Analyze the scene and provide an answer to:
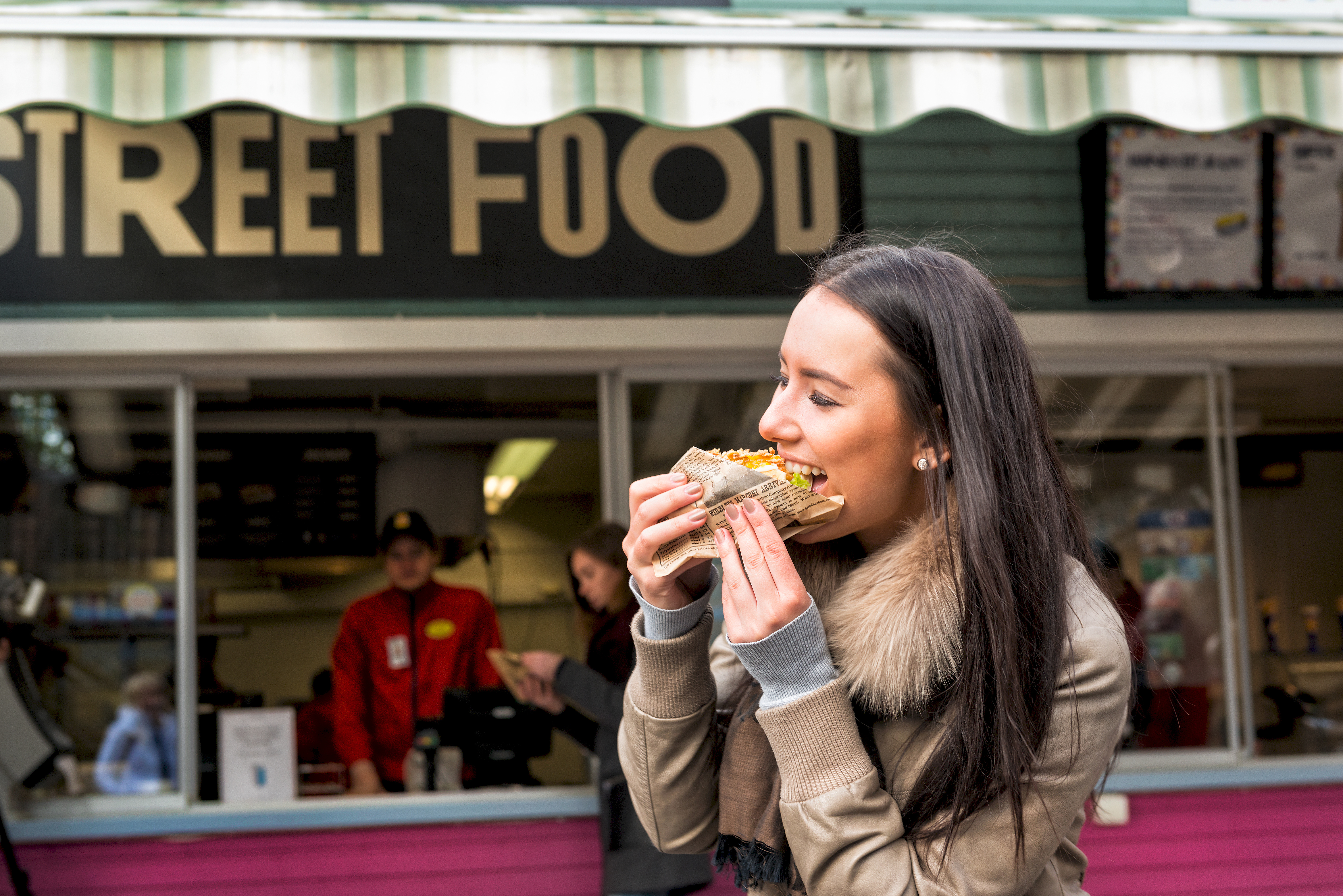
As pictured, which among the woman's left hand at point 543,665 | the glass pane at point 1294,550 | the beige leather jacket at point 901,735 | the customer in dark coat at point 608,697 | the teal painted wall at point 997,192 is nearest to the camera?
the beige leather jacket at point 901,735

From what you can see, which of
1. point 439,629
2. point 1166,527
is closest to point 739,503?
point 439,629

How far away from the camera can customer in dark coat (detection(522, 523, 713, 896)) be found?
381 cm

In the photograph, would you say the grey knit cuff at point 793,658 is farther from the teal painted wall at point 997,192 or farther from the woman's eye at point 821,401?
the teal painted wall at point 997,192

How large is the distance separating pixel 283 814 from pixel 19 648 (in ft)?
4.76

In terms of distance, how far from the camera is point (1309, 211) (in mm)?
5047

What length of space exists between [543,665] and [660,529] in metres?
3.04

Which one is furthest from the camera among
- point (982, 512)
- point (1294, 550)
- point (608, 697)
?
point (1294, 550)

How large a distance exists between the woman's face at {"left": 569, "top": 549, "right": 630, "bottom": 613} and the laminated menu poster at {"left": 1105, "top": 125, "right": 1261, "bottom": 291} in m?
2.60

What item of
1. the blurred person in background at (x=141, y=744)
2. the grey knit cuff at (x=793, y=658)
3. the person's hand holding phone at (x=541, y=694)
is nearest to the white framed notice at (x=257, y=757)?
the blurred person in background at (x=141, y=744)

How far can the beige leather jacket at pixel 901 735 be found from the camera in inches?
49.6

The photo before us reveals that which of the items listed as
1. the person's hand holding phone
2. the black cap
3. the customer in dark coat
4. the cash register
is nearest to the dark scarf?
the customer in dark coat

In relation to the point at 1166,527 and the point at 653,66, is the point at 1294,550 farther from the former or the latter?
the point at 653,66

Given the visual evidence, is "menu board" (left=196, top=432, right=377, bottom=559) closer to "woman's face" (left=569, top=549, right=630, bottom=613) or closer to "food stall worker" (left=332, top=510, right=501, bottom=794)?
"food stall worker" (left=332, top=510, right=501, bottom=794)

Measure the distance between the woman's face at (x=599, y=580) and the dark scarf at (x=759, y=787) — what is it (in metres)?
2.80
